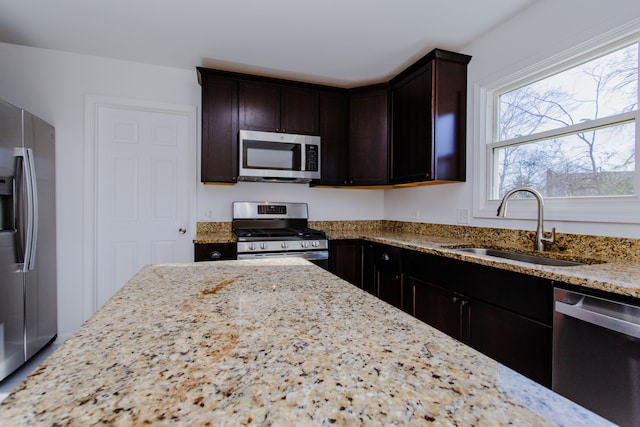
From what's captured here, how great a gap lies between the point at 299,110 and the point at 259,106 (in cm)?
38

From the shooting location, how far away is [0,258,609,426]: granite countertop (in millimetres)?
379

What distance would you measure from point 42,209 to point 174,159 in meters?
1.04

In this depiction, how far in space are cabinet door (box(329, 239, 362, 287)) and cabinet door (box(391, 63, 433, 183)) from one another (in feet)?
2.47

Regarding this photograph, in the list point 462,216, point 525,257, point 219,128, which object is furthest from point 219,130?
point 525,257

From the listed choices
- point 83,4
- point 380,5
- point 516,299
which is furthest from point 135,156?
point 516,299

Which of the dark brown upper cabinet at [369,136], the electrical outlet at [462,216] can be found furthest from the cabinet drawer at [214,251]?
the electrical outlet at [462,216]

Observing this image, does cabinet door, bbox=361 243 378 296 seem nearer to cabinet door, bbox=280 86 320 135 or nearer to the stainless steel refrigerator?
cabinet door, bbox=280 86 320 135

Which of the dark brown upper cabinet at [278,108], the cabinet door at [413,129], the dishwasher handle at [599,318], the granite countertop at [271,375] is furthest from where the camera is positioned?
the dark brown upper cabinet at [278,108]

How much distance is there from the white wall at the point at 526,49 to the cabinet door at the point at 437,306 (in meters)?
0.72

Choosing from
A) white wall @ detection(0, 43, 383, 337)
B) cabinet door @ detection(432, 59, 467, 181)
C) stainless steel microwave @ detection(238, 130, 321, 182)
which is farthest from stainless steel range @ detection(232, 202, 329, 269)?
→ white wall @ detection(0, 43, 383, 337)

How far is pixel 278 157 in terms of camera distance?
2.91m

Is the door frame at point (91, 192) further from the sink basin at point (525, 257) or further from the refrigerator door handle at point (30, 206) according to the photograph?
the sink basin at point (525, 257)

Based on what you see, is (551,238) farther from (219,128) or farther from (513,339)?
(219,128)

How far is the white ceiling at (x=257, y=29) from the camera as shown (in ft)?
6.60
